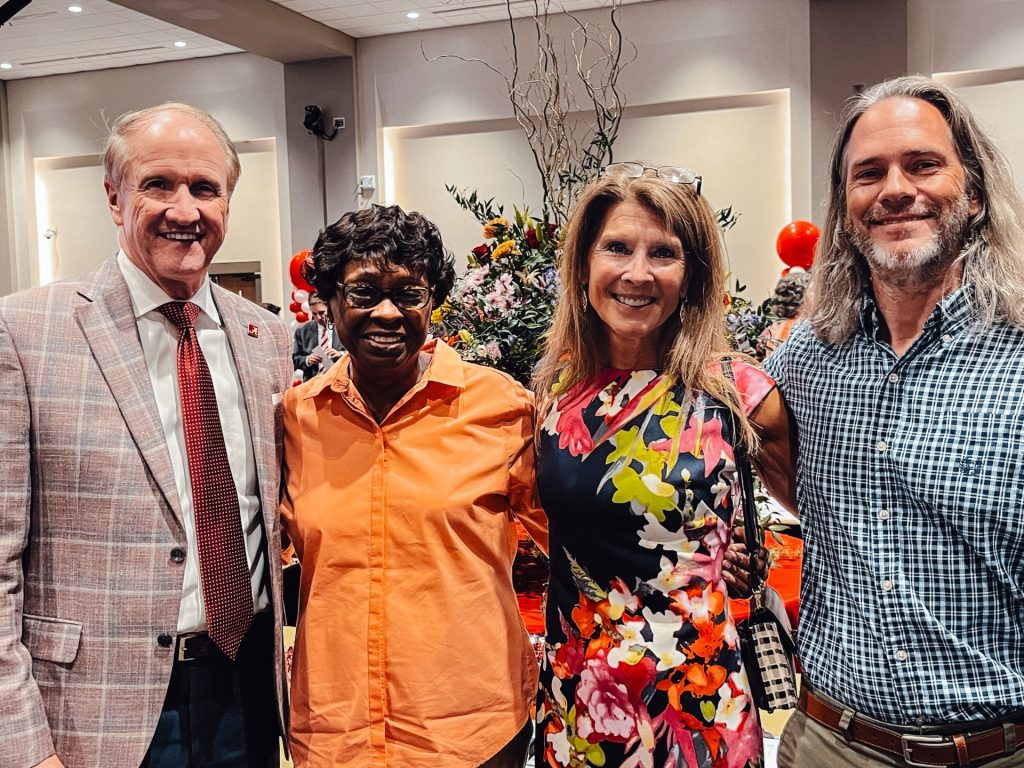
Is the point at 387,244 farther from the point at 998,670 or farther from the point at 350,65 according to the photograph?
the point at 350,65

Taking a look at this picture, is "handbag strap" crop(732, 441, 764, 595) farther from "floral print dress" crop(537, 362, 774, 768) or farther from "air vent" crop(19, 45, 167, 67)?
"air vent" crop(19, 45, 167, 67)

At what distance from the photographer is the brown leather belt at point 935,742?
1552 mm

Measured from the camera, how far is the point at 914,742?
62.5 inches

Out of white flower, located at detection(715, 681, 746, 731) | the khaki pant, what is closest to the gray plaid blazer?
white flower, located at detection(715, 681, 746, 731)

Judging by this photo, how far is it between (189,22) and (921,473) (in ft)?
25.0

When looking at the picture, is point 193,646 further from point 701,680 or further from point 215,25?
point 215,25

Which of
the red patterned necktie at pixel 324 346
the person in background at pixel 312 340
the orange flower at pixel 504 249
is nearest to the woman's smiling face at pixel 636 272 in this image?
the orange flower at pixel 504 249

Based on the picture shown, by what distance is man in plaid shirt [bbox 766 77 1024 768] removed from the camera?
1.57 metres

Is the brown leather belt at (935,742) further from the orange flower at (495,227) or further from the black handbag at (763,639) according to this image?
the orange flower at (495,227)

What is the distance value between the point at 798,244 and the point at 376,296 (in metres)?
5.63

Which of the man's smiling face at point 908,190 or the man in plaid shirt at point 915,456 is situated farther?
the man's smiling face at point 908,190

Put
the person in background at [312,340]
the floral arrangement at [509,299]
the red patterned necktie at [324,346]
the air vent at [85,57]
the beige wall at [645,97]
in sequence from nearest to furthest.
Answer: the floral arrangement at [509,299], the red patterned necktie at [324,346], the person in background at [312,340], the beige wall at [645,97], the air vent at [85,57]

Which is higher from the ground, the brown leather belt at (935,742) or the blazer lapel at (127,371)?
the blazer lapel at (127,371)

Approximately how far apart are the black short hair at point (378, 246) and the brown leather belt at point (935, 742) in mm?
→ 1139
